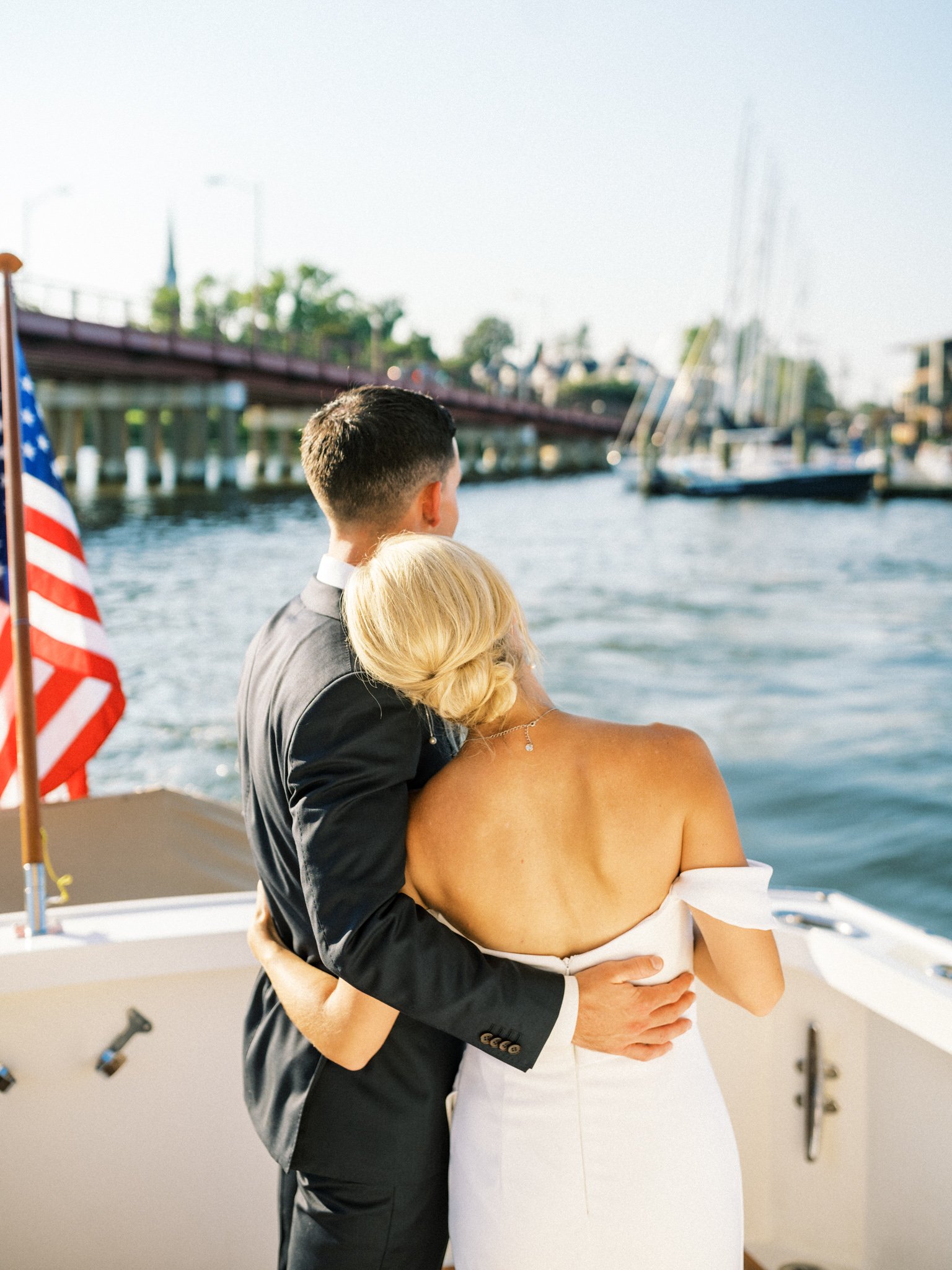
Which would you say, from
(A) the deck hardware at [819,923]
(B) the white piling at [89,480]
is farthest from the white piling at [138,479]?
(A) the deck hardware at [819,923]

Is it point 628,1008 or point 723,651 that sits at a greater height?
point 628,1008

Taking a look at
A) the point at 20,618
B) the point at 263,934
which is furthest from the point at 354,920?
the point at 20,618

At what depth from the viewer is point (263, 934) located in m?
1.54

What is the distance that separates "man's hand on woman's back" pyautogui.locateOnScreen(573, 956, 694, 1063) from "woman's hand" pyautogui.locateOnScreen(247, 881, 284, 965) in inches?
16.7

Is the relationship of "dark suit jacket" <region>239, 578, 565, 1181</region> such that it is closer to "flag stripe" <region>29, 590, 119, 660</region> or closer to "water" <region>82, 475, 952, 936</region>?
"water" <region>82, 475, 952, 936</region>

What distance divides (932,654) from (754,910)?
14.1m

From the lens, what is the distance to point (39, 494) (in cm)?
286

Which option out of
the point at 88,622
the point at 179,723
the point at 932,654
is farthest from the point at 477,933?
the point at 932,654

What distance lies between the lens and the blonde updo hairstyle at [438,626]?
121 centimetres

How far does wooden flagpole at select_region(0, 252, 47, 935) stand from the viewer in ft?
6.68

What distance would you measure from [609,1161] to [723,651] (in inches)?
554

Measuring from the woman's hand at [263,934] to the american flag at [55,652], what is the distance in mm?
1424

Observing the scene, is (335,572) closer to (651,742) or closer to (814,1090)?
(651,742)

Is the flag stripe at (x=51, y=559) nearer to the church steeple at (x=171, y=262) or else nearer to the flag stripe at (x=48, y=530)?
the flag stripe at (x=48, y=530)
